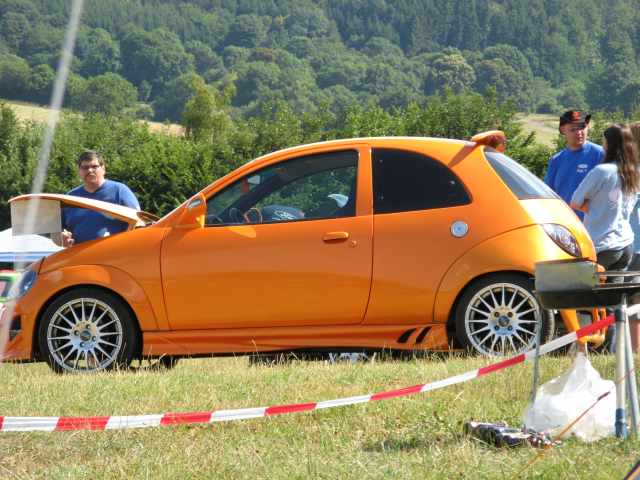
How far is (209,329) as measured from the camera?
8195mm

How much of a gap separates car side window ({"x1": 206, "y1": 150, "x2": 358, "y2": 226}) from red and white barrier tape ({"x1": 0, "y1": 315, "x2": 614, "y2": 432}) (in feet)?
9.15

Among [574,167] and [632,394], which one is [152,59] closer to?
[574,167]

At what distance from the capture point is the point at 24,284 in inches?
340

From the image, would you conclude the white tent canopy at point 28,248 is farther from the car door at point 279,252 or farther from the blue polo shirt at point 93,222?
the car door at point 279,252

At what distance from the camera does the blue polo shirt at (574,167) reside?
32.9ft

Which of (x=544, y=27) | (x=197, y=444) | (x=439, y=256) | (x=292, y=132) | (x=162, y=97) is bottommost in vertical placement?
(x=197, y=444)

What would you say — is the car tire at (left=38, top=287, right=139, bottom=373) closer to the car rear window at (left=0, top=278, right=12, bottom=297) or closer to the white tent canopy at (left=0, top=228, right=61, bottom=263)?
the car rear window at (left=0, top=278, right=12, bottom=297)

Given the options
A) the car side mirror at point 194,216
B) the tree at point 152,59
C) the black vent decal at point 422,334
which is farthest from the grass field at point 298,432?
the tree at point 152,59

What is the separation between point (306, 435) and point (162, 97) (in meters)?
121

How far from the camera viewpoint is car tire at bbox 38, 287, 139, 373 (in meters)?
8.27

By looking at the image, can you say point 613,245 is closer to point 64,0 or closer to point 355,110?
point 355,110

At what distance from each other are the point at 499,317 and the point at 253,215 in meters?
1.84

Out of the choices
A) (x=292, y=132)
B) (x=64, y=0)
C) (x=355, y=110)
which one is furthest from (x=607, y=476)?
(x=64, y=0)

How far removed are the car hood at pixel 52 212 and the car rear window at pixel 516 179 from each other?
2.61 metres
